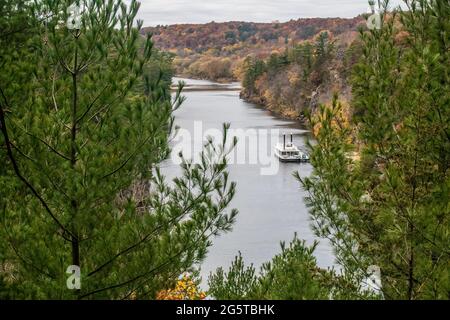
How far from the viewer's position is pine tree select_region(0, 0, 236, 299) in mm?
7008

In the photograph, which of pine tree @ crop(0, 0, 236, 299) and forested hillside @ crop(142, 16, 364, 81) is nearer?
pine tree @ crop(0, 0, 236, 299)

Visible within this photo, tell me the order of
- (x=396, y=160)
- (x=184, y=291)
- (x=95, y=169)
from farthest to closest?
(x=184, y=291) → (x=396, y=160) → (x=95, y=169)

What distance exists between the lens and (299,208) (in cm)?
3083

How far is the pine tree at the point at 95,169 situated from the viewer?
276 inches

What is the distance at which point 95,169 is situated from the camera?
22.0ft

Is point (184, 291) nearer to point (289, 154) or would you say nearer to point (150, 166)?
point (150, 166)

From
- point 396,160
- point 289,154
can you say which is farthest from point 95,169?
point 289,154

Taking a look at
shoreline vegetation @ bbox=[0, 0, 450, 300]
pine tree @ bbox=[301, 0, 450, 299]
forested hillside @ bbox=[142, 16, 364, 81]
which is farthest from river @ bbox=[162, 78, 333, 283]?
Answer: forested hillside @ bbox=[142, 16, 364, 81]

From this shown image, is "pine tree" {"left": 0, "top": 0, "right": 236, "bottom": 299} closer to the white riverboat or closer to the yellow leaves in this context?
the yellow leaves

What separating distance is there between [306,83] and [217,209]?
61.0m

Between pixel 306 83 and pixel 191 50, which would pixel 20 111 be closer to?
pixel 306 83

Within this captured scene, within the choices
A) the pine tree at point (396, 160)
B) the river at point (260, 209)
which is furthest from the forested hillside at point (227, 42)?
the pine tree at point (396, 160)

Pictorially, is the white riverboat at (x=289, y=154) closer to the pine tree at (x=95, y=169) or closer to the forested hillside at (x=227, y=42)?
the pine tree at (x=95, y=169)
